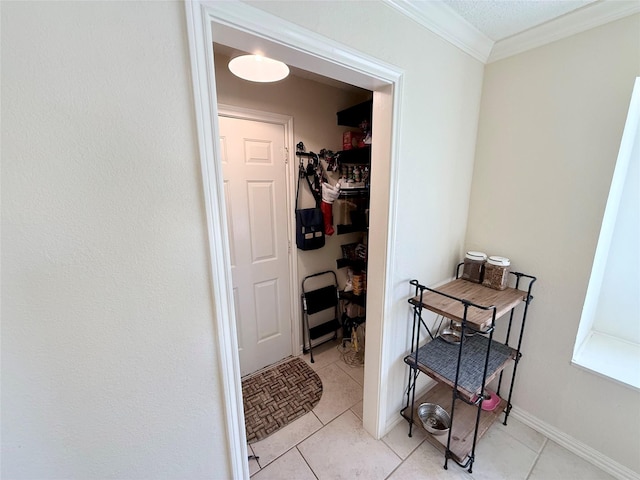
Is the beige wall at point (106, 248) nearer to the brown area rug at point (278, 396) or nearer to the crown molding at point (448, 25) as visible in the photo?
the crown molding at point (448, 25)

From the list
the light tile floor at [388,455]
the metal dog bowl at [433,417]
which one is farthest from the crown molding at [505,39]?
the light tile floor at [388,455]

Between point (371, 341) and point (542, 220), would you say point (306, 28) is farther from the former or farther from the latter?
point (542, 220)

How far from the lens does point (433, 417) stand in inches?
65.4

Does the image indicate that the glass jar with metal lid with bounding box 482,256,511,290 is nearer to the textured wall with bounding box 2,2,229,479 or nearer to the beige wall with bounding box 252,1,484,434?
the beige wall with bounding box 252,1,484,434

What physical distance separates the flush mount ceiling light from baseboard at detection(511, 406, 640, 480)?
8.27ft

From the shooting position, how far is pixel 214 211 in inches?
32.3

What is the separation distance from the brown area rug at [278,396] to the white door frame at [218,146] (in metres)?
0.64

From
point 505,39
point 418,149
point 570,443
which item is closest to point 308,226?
point 418,149

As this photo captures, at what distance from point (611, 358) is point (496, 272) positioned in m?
0.74

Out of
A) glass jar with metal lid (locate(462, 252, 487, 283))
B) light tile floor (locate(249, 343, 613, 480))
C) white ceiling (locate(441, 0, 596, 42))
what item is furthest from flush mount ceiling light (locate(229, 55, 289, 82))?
light tile floor (locate(249, 343, 613, 480))

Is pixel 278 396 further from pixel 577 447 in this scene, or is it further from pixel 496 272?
pixel 577 447

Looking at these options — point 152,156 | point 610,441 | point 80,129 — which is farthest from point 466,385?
point 80,129

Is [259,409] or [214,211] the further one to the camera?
[259,409]

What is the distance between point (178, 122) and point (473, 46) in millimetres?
1687
